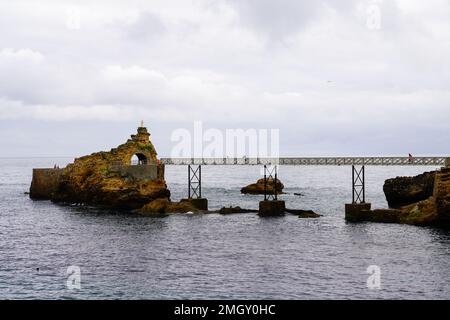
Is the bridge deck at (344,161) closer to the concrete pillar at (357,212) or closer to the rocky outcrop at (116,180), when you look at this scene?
the concrete pillar at (357,212)

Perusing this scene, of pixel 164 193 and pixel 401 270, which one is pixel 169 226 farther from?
pixel 401 270

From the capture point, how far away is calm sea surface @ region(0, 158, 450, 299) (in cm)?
3556

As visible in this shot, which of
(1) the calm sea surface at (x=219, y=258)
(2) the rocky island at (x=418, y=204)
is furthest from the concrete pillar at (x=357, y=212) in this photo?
(1) the calm sea surface at (x=219, y=258)

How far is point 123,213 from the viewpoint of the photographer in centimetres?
7900

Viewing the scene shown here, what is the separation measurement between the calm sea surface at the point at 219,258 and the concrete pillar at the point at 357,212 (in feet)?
4.93

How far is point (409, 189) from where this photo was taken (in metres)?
82.6

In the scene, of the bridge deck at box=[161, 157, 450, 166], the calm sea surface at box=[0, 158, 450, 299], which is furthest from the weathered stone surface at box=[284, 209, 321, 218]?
the bridge deck at box=[161, 157, 450, 166]

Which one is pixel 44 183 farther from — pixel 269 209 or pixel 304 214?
pixel 304 214

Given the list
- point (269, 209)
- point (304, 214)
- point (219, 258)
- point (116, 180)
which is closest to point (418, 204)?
point (304, 214)

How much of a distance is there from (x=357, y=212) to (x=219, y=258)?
3011 cm

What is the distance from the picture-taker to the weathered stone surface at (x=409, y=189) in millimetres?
78938

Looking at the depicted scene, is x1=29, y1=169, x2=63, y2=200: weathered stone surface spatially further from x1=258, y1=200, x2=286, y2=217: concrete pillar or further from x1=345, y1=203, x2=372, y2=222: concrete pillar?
x1=345, y1=203, x2=372, y2=222: concrete pillar

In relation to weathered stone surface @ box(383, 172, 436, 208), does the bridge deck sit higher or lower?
higher

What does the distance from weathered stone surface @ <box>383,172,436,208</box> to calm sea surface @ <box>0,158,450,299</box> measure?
51.7 ft
